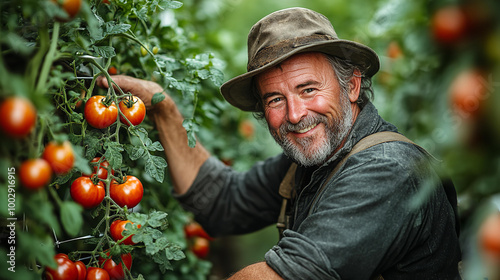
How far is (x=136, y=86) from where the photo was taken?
1900 millimetres

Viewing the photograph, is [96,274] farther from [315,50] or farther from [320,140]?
Result: [315,50]

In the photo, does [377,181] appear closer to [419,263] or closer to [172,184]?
[419,263]

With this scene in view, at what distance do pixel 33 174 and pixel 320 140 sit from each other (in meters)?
1.33

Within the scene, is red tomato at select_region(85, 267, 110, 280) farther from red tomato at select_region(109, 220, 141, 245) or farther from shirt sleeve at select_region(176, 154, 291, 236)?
shirt sleeve at select_region(176, 154, 291, 236)

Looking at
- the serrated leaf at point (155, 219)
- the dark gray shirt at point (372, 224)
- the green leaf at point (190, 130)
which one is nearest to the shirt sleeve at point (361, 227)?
the dark gray shirt at point (372, 224)

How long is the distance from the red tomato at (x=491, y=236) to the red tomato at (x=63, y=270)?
109 cm

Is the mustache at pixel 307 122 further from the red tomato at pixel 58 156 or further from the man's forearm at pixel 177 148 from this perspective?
the red tomato at pixel 58 156

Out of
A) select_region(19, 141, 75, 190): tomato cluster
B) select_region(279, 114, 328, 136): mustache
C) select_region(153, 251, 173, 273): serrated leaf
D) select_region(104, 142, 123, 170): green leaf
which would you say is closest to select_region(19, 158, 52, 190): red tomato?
A: select_region(19, 141, 75, 190): tomato cluster

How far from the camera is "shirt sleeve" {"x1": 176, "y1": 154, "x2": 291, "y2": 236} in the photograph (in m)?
2.42

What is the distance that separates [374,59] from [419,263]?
96 cm

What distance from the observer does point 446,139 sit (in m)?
0.81

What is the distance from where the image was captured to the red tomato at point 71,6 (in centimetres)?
99

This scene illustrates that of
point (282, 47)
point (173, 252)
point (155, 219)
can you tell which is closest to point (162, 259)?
point (173, 252)

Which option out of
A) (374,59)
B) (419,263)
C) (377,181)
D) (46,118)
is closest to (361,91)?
(374,59)
